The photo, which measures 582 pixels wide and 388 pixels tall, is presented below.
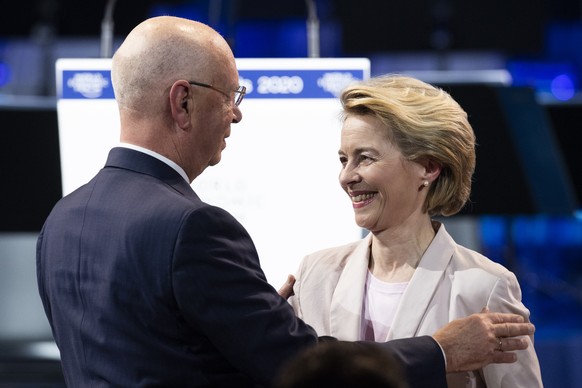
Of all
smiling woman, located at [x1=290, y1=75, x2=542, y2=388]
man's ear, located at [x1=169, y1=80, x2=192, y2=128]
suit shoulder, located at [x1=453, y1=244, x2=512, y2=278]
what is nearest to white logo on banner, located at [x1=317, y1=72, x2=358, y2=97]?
smiling woman, located at [x1=290, y1=75, x2=542, y2=388]

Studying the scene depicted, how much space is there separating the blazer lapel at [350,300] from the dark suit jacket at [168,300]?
0.93ft

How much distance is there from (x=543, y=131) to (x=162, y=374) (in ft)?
11.2

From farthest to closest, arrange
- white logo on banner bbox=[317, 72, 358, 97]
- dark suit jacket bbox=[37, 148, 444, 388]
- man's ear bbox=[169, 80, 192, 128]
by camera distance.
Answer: white logo on banner bbox=[317, 72, 358, 97]
man's ear bbox=[169, 80, 192, 128]
dark suit jacket bbox=[37, 148, 444, 388]

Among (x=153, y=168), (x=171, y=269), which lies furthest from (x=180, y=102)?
(x=171, y=269)

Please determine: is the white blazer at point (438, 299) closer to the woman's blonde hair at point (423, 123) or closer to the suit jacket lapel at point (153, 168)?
the woman's blonde hair at point (423, 123)

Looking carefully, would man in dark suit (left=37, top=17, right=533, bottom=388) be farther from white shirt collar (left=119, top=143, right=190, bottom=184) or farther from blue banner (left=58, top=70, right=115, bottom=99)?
blue banner (left=58, top=70, right=115, bottom=99)

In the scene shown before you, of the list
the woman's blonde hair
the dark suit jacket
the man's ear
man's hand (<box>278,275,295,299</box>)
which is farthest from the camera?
man's hand (<box>278,275,295,299</box>)

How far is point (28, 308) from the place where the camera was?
4.58m

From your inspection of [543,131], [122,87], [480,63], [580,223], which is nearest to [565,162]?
[543,131]

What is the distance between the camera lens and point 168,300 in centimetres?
197

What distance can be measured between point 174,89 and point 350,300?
0.70 metres

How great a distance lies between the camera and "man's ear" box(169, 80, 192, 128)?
2.13 meters

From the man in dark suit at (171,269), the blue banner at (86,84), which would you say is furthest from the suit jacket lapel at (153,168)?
the blue banner at (86,84)

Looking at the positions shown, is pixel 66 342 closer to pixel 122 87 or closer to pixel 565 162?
pixel 122 87
